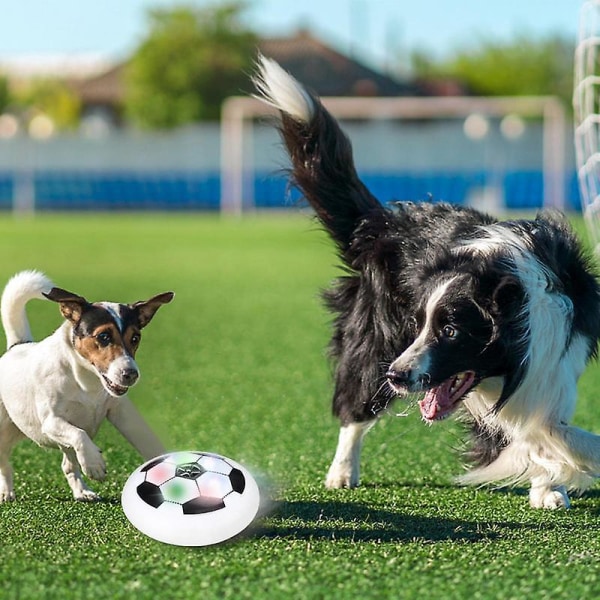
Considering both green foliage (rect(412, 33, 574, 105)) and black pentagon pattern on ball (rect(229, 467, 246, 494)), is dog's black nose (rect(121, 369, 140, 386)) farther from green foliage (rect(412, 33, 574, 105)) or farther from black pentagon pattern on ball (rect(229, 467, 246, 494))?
green foliage (rect(412, 33, 574, 105))

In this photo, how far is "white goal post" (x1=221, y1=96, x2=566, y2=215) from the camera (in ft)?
82.0

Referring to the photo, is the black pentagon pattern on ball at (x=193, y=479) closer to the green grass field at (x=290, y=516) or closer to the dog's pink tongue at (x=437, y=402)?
the green grass field at (x=290, y=516)

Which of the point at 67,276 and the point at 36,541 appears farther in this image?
the point at 67,276

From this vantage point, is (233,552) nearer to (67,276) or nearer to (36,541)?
(36,541)

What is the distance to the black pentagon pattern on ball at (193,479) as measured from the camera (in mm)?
3324

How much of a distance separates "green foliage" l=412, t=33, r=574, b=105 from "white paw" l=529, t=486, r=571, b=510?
44.3 m

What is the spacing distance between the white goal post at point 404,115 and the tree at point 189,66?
9.63m

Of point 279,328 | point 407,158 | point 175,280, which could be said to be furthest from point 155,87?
point 279,328

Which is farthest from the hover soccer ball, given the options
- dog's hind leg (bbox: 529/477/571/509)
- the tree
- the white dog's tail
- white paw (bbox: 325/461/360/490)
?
the tree

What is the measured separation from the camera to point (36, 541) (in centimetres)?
337

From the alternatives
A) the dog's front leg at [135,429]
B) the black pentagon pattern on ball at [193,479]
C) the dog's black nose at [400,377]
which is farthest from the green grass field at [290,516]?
the dog's black nose at [400,377]

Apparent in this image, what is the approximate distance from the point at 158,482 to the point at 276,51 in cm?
4162

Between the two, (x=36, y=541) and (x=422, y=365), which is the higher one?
(x=422, y=365)

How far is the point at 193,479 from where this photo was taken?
340 cm
